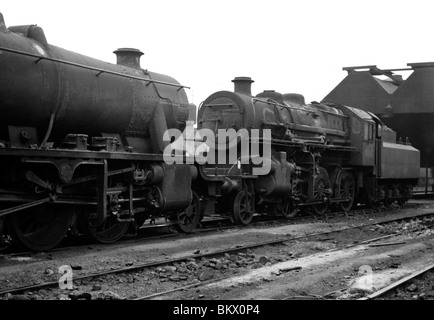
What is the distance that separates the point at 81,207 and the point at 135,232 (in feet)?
6.03

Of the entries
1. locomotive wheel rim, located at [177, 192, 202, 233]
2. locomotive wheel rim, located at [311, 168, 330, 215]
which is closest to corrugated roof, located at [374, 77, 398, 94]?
locomotive wheel rim, located at [311, 168, 330, 215]

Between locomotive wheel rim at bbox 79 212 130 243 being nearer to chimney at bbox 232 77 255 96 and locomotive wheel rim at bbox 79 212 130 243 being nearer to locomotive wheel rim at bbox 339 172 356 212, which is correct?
chimney at bbox 232 77 255 96

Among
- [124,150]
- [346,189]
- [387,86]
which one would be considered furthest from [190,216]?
[387,86]

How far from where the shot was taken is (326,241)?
38.1ft

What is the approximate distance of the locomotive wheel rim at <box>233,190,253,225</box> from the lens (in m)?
13.8

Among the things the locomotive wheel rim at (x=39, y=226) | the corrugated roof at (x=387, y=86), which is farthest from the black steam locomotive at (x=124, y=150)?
the corrugated roof at (x=387, y=86)

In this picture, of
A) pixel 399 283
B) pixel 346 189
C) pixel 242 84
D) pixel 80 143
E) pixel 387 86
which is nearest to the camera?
pixel 399 283

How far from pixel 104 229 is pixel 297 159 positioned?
766 cm

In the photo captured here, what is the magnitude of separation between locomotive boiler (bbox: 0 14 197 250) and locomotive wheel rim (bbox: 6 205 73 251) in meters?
0.02

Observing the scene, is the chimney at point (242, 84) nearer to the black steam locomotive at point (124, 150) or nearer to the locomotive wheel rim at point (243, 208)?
the black steam locomotive at point (124, 150)

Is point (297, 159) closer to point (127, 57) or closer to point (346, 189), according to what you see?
point (346, 189)

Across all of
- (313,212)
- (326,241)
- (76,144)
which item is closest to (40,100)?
(76,144)

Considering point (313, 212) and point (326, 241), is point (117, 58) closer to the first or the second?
point (326, 241)

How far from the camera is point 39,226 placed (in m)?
9.27
